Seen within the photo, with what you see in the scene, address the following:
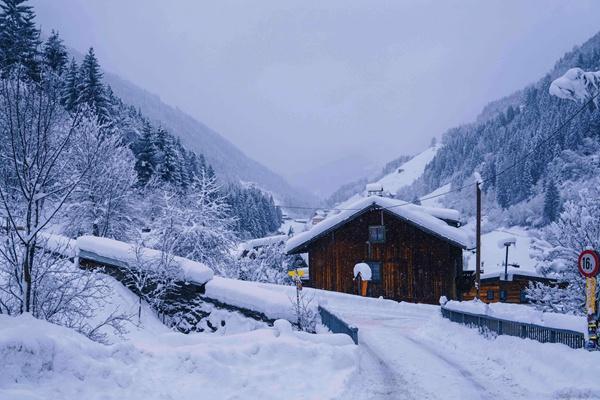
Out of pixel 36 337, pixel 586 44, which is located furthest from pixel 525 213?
pixel 36 337

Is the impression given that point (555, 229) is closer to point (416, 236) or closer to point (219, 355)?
point (416, 236)

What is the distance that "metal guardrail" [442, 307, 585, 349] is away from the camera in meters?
10.5

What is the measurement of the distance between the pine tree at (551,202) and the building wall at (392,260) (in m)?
78.0

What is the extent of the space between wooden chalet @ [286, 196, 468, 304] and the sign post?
1772 centimetres

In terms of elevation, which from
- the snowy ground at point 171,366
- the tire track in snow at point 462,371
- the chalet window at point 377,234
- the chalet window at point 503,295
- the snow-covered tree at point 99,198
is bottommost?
the chalet window at point 503,295

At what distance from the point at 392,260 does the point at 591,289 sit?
1968 cm

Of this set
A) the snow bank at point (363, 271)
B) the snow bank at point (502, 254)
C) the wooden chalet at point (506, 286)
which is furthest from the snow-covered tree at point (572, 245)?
the snow bank at point (502, 254)

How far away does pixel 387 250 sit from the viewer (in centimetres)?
2984

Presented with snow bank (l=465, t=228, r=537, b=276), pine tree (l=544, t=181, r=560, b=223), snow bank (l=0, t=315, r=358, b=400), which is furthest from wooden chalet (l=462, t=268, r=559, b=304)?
pine tree (l=544, t=181, r=560, b=223)

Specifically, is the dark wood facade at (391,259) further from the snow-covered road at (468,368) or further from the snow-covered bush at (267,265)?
the snow-covered road at (468,368)

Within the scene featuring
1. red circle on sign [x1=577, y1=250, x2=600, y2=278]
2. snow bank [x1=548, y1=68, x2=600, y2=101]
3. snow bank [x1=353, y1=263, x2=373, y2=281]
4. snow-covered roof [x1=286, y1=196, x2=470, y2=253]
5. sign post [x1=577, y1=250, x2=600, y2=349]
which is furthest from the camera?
snow bank [x1=548, y1=68, x2=600, y2=101]

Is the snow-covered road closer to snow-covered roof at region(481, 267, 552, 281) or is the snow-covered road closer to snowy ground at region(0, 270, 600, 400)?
snowy ground at region(0, 270, 600, 400)

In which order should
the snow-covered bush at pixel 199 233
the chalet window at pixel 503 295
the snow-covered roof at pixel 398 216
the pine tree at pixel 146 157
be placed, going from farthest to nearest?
1. the chalet window at pixel 503 295
2. the pine tree at pixel 146 157
3. the snow-covered roof at pixel 398 216
4. the snow-covered bush at pixel 199 233

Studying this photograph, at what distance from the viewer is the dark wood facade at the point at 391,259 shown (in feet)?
95.3
